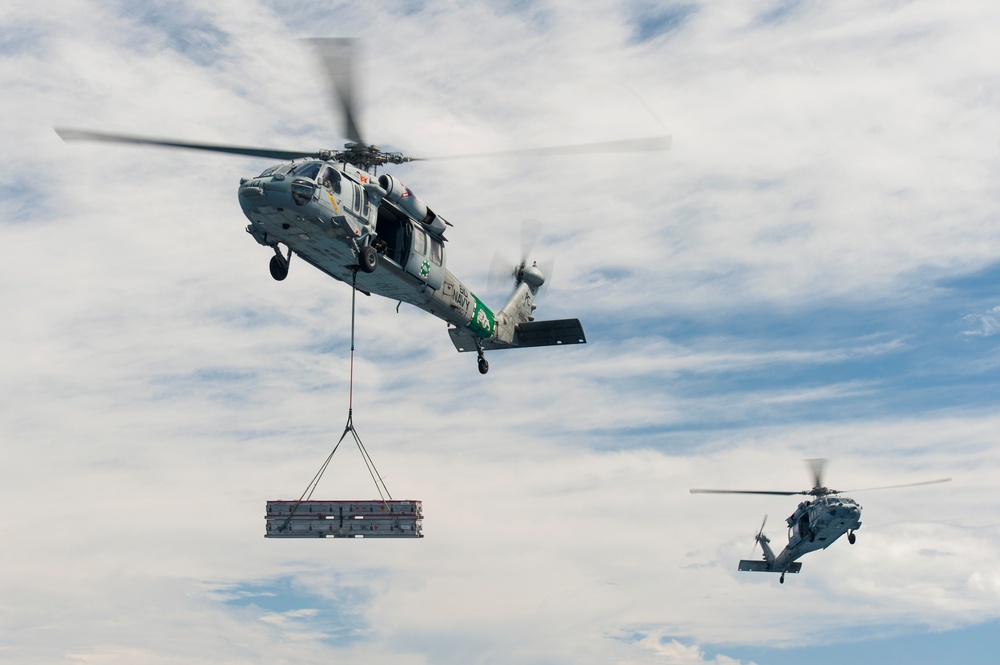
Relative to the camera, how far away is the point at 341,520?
31781 mm

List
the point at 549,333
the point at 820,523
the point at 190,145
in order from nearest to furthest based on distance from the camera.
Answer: the point at 190,145
the point at 549,333
the point at 820,523

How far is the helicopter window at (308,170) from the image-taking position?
97.0 feet

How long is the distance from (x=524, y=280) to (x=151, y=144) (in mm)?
19115

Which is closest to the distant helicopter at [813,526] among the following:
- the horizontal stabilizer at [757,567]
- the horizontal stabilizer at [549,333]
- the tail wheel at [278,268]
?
the horizontal stabilizer at [757,567]

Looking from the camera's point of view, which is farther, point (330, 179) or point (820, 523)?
point (820, 523)

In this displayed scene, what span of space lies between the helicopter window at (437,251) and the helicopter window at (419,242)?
1.90 feet

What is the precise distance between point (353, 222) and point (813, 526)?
34.8 m

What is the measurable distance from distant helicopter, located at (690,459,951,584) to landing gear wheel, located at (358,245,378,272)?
30493 millimetres

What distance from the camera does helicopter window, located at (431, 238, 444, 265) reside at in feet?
116

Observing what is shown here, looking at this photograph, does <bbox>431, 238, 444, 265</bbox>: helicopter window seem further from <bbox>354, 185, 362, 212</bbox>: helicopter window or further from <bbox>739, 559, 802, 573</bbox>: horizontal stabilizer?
<bbox>739, 559, 802, 573</bbox>: horizontal stabilizer

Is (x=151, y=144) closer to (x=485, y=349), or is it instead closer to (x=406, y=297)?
(x=406, y=297)

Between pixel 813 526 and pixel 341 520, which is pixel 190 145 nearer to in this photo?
pixel 341 520

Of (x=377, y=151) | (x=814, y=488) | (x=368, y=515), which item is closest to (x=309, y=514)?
(x=368, y=515)

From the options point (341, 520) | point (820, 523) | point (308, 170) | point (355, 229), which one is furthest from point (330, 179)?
point (820, 523)
